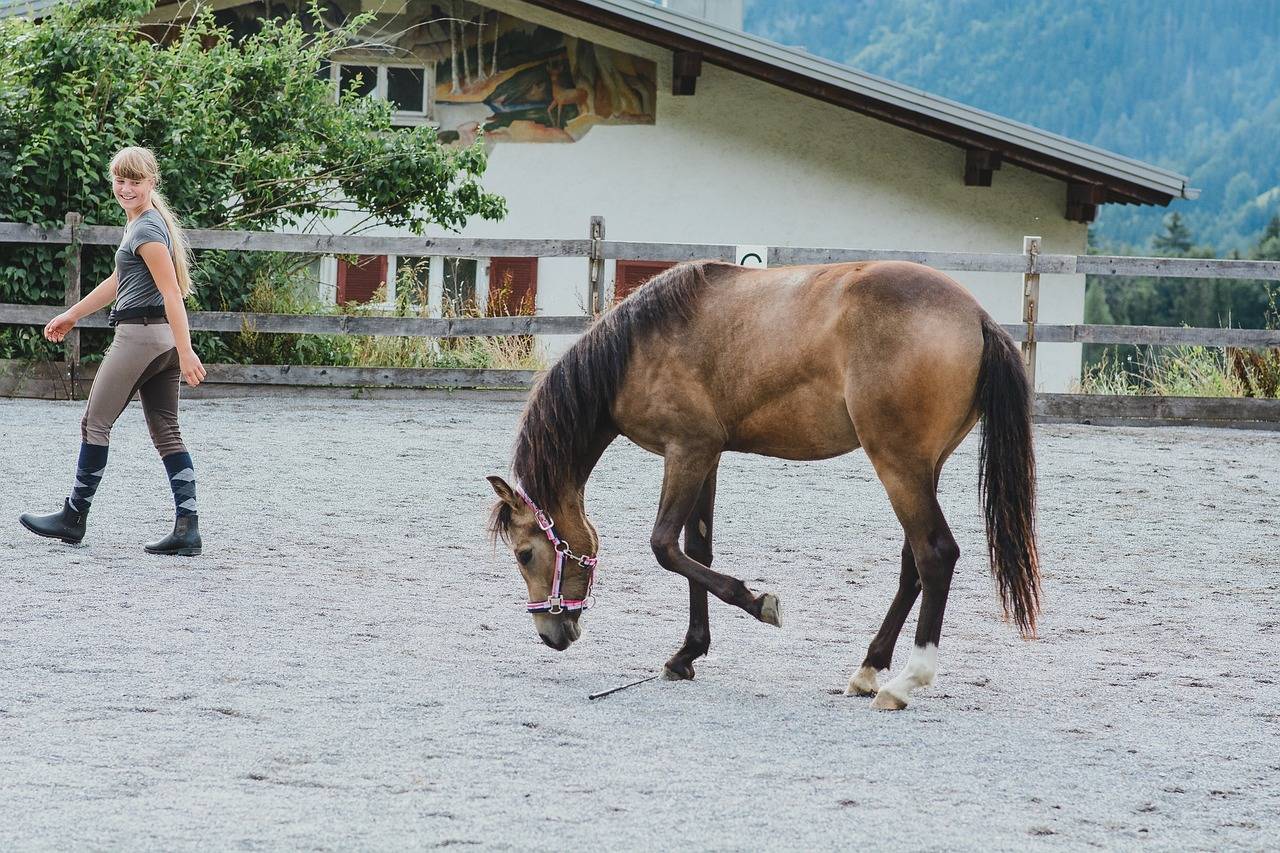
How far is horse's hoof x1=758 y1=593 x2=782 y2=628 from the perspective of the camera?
471cm

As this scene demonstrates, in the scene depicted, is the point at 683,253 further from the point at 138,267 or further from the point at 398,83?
the point at 138,267

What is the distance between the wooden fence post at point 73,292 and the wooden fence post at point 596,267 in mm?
4604

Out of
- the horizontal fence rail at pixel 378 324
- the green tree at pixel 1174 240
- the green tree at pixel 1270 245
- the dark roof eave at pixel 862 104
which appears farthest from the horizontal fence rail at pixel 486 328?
the green tree at pixel 1174 240

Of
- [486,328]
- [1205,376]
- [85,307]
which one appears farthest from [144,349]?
[1205,376]

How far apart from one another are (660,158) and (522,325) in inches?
227

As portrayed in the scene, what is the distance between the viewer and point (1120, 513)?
9047 millimetres

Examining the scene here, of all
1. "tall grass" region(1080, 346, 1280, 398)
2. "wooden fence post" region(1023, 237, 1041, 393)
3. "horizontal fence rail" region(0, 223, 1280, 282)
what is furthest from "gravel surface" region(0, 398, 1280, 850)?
"tall grass" region(1080, 346, 1280, 398)

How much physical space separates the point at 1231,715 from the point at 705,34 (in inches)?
548

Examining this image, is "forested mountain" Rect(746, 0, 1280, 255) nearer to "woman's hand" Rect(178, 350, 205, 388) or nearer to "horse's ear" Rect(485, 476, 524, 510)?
"woman's hand" Rect(178, 350, 205, 388)

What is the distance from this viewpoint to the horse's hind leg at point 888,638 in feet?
15.9

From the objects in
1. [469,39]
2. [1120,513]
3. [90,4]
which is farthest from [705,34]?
[1120,513]

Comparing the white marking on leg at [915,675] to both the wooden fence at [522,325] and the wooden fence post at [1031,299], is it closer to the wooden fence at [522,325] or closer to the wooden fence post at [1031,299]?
the wooden fence at [522,325]

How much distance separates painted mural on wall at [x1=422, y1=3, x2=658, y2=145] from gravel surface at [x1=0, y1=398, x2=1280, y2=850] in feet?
34.3

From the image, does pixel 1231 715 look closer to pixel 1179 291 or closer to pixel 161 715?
pixel 161 715
